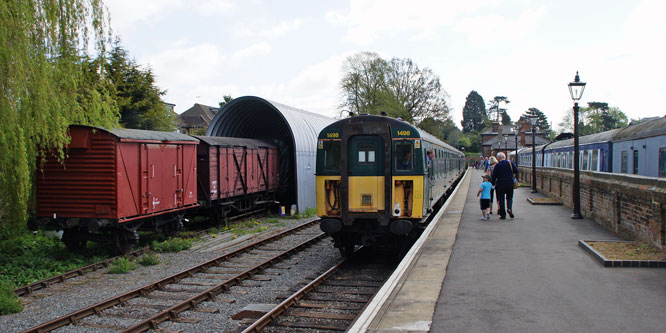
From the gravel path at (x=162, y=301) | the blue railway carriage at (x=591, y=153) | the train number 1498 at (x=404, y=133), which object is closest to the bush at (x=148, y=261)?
the gravel path at (x=162, y=301)

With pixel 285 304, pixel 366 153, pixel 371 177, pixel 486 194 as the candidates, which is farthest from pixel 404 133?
pixel 285 304

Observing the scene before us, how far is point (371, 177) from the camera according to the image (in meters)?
9.95

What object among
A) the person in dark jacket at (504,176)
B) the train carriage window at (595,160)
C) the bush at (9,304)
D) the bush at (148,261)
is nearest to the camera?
the bush at (9,304)

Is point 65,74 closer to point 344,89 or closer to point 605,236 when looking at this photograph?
point 605,236

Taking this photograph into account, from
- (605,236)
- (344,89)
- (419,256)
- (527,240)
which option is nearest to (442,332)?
(419,256)

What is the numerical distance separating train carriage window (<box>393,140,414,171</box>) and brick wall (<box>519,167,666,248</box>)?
13.3ft

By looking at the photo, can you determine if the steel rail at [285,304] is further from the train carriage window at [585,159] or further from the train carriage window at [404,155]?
the train carriage window at [585,159]

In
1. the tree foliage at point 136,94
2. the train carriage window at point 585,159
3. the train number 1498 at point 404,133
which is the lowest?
the train carriage window at point 585,159

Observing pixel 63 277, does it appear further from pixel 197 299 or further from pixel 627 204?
pixel 627 204

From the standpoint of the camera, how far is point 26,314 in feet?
24.4

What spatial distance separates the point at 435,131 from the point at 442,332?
51630mm

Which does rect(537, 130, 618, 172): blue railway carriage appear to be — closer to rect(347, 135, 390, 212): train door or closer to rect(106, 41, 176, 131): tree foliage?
rect(347, 135, 390, 212): train door

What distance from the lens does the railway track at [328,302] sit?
6743mm

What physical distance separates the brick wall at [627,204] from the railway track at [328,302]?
464 centimetres
